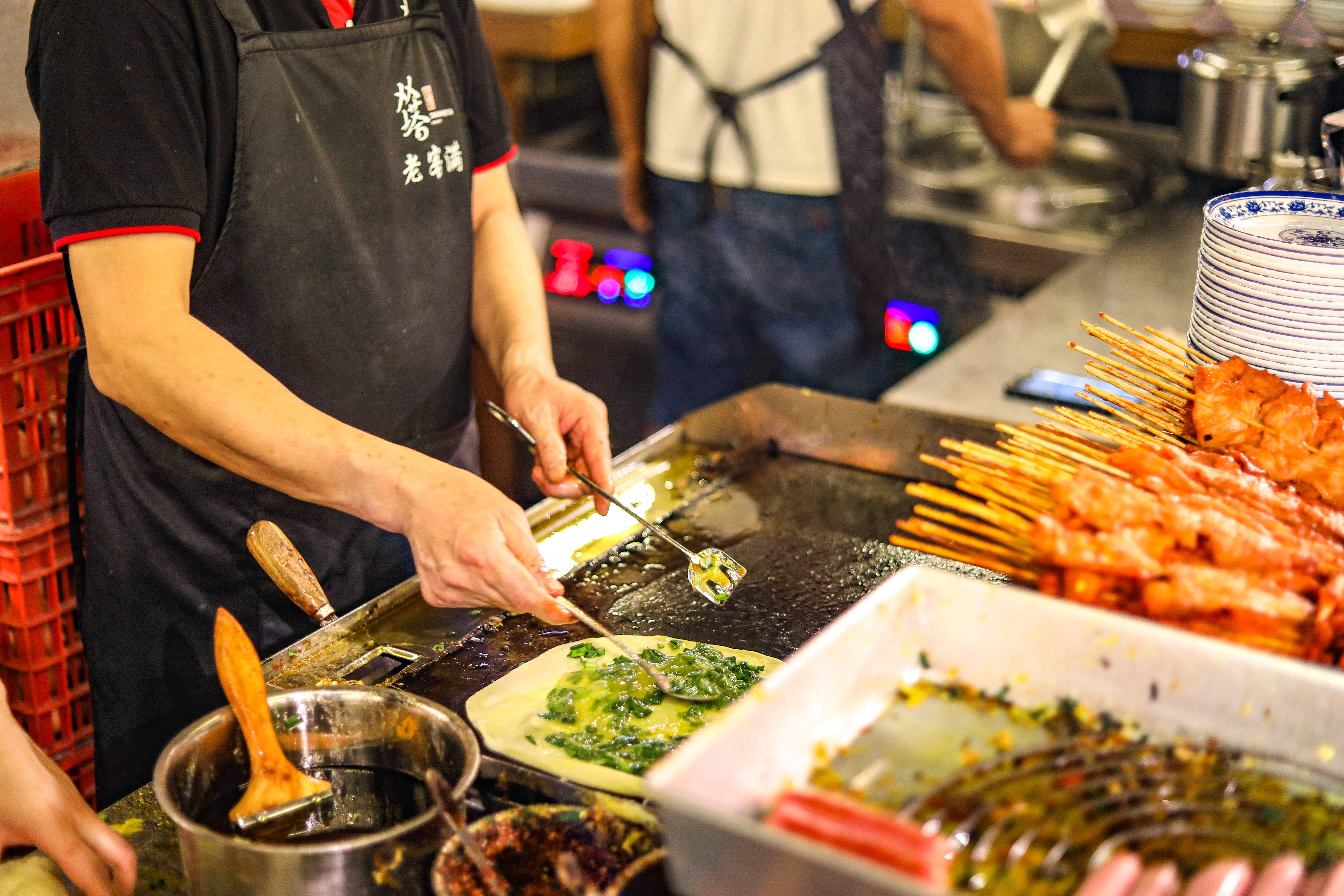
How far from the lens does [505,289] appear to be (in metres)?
2.23

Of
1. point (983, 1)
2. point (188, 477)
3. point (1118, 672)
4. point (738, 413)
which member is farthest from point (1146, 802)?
point (983, 1)

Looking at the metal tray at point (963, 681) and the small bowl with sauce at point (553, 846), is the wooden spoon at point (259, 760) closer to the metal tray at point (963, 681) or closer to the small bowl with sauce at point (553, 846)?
the small bowl with sauce at point (553, 846)

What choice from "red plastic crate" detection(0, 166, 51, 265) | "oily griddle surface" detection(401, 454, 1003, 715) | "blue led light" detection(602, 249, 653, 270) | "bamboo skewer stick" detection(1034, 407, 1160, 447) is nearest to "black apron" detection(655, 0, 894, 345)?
"blue led light" detection(602, 249, 653, 270)

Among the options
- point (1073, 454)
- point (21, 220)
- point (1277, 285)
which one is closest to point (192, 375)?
point (21, 220)

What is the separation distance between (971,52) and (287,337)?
207 cm

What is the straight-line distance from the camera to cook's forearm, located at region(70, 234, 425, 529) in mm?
1576

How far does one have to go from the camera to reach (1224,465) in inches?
58.8

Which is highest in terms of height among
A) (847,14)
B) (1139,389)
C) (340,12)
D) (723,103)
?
(340,12)

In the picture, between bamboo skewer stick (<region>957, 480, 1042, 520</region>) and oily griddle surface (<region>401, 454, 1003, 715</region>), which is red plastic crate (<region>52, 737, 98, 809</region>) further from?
bamboo skewer stick (<region>957, 480, 1042, 520</region>)

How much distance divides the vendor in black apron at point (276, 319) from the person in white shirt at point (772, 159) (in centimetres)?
119

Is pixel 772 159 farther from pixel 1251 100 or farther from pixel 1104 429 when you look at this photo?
pixel 1104 429

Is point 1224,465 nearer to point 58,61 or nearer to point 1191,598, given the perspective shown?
point 1191,598

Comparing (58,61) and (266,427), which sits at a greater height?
(58,61)

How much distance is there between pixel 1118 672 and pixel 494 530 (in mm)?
691
